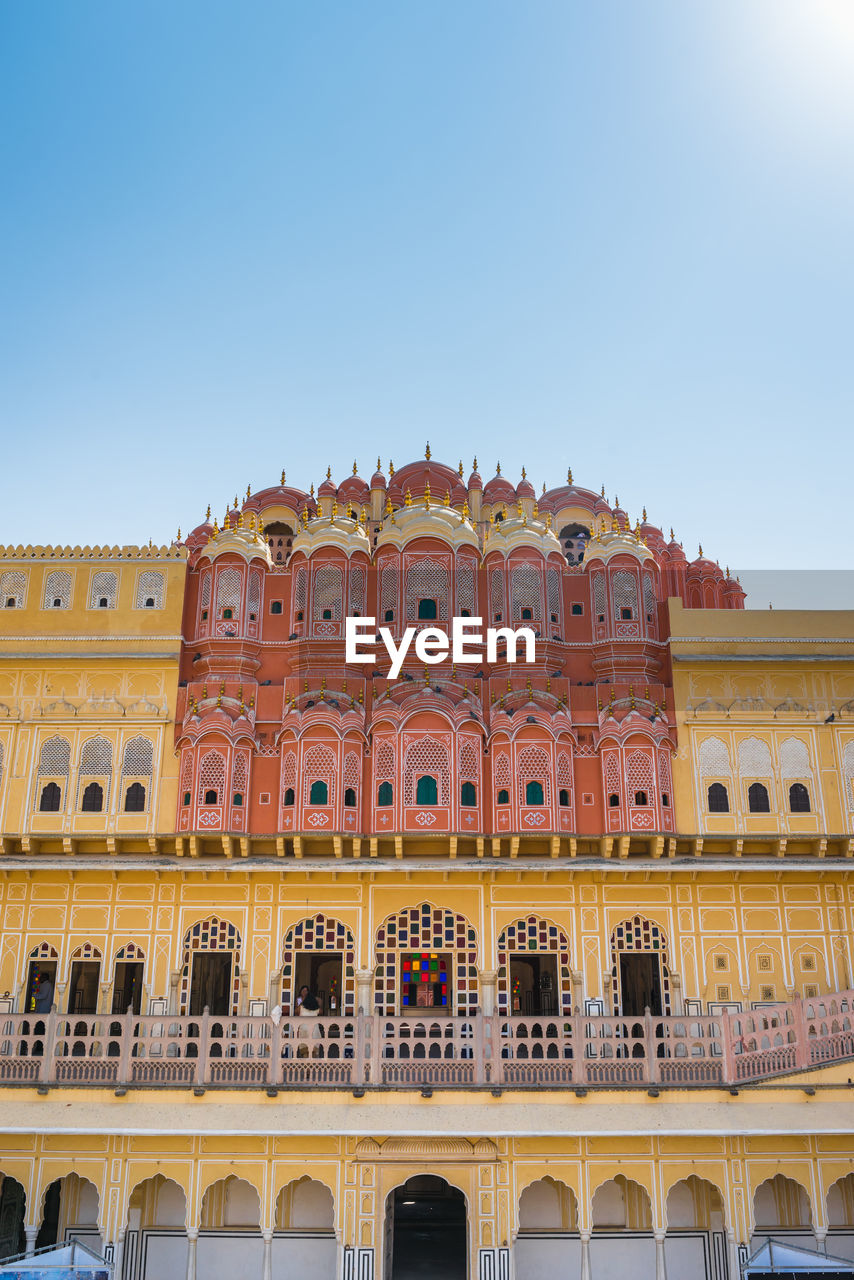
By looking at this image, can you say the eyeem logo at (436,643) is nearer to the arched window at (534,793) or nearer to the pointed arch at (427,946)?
the arched window at (534,793)

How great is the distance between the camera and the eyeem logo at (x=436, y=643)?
2361 centimetres

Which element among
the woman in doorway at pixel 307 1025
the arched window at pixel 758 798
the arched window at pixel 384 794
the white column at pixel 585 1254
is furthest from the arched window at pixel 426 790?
the white column at pixel 585 1254

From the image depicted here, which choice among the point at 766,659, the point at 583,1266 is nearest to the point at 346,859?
the point at 583,1266

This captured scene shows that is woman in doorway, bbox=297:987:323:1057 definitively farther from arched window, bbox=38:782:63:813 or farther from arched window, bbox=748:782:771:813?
arched window, bbox=748:782:771:813

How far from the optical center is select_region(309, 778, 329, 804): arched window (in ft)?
72.4

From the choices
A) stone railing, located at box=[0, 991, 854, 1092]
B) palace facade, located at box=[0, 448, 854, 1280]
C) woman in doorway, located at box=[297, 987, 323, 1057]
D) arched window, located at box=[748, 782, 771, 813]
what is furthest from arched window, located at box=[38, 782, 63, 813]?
arched window, located at box=[748, 782, 771, 813]

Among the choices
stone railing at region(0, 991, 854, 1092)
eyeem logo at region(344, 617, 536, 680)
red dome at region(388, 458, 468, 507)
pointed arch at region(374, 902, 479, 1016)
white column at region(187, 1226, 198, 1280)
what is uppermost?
red dome at region(388, 458, 468, 507)

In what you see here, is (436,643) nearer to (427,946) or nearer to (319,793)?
(319,793)

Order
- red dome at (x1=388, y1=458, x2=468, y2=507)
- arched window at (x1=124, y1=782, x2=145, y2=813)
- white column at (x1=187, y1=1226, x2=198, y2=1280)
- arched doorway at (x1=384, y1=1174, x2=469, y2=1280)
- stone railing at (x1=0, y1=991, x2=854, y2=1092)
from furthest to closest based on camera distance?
red dome at (x1=388, y1=458, x2=468, y2=507) → arched window at (x1=124, y1=782, x2=145, y2=813) → arched doorway at (x1=384, y1=1174, x2=469, y2=1280) → white column at (x1=187, y1=1226, x2=198, y2=1280) → stone railing at (x1=0, y1=991, x2=854, y2=1092)

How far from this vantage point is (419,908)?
21.9 meters

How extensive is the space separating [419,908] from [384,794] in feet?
7.39

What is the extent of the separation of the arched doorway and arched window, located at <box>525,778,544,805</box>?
23.7 ft

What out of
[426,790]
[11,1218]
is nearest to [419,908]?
[426,790]

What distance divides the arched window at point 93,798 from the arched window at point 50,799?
0.50m
